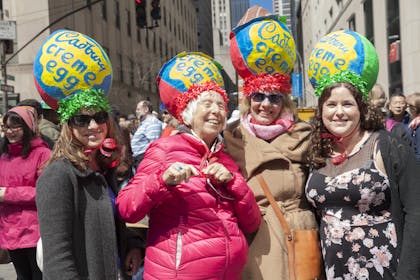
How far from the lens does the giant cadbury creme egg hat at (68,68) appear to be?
2838 mm

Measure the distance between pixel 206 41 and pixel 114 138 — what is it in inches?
4298

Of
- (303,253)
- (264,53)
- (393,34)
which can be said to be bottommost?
(303,253)

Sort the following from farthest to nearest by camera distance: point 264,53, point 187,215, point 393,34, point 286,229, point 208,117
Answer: point 393,34 < point 264,53 < point 286,229 < point 208,117 < point 187,215

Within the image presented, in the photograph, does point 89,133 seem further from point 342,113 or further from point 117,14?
point 117,14

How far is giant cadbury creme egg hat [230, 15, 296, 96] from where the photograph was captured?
3.64m

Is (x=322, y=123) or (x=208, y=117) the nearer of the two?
(x=208, y=117)

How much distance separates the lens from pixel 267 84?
3557 mm

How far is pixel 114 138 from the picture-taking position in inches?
117

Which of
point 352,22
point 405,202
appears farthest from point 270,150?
point 352,22

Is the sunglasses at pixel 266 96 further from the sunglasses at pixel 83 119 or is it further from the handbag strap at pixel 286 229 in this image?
the sunglasses at pixel 83 119

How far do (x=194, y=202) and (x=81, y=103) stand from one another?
893 mm

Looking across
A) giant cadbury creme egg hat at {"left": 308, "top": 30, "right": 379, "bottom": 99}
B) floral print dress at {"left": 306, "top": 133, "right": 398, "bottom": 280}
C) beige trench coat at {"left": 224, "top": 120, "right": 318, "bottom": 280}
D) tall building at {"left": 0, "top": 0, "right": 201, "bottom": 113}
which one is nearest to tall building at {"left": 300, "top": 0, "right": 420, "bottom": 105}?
tall building at {"left": 0, "top": 0, "right": 201, "bottom": 113}

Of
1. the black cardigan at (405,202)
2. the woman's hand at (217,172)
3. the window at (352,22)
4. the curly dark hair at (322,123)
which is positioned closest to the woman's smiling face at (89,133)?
the woman's hand at (217,172)

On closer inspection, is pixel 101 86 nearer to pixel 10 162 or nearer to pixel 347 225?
pixel 347 225
